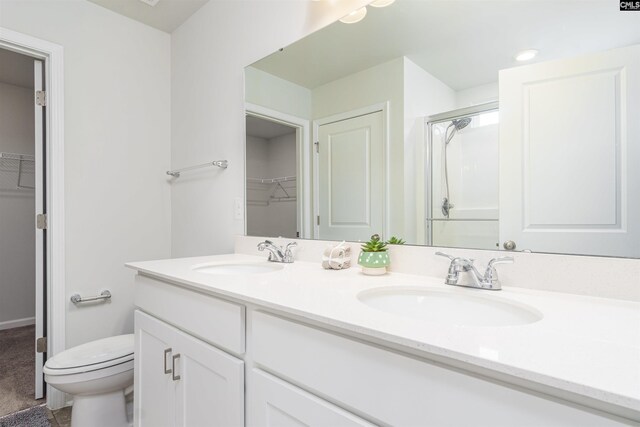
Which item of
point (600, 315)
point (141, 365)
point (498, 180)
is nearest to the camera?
point (600, 315)

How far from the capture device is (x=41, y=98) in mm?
1887

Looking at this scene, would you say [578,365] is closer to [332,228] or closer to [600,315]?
[600,315]

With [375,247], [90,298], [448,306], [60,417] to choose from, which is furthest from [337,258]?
[60,417]

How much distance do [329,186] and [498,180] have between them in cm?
69

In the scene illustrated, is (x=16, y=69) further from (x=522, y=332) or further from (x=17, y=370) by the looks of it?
(x=522, y=332)

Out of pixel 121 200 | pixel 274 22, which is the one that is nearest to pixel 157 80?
pixel 121 200

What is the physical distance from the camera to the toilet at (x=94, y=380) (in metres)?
1.40

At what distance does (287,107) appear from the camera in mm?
1605

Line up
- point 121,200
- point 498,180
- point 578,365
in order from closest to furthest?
point 578,365 < point 498,180 < point 121,200

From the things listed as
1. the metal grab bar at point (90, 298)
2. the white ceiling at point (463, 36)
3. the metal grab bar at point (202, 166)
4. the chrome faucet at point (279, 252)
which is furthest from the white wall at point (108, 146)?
the chrome faucet at point (279, 252)

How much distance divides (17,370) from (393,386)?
2818 mm

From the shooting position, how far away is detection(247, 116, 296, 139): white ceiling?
1.64m

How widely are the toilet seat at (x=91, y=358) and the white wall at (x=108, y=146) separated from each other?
16.8 inches

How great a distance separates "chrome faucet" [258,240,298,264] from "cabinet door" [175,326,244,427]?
51 centimetres
